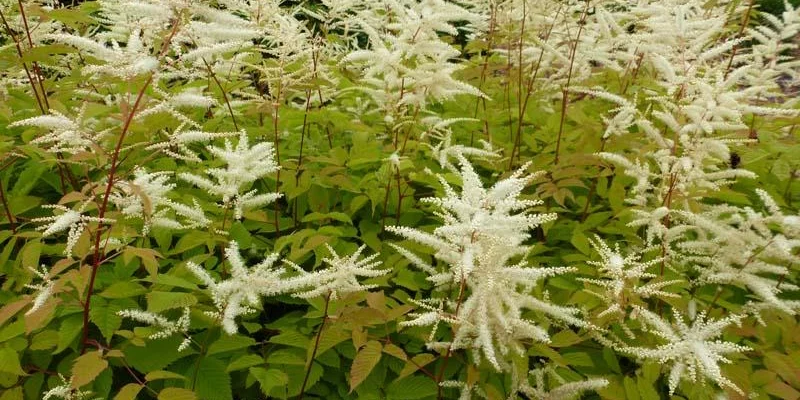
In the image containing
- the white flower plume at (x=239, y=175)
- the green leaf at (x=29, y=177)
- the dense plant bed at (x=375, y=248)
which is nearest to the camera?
the dense plant bed at (x=375, y=248)

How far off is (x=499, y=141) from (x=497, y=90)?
1.34 metres

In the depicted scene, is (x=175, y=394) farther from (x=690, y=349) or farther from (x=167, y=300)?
(x=690, y=349)

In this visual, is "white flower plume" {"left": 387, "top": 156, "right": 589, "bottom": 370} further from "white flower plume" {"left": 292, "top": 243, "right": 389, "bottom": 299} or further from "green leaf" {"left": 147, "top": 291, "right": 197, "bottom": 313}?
"green leaf" {"left": 147, "top": 291, "right": 197, "bottom": 313}

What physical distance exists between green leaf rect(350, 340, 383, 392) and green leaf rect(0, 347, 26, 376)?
138cm

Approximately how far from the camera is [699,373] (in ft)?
9.10

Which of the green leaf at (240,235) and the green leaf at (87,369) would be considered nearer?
the green leaf at (87,369)

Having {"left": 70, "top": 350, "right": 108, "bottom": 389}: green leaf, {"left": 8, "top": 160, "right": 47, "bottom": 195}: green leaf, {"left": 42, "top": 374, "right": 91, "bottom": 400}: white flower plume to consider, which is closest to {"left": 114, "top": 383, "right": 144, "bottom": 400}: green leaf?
{"left": 70, "top": 350, "right": 108, "bottom": 389}: green leaf

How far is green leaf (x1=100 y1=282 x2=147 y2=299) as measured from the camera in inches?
106

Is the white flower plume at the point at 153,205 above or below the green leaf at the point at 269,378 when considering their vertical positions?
above

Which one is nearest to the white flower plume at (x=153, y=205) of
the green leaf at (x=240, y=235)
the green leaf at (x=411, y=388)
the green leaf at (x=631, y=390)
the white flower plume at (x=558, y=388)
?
the green leaf at (x=240, y=235)

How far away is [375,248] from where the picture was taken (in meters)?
3.55

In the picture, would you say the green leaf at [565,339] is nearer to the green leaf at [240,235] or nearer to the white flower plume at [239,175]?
the white flower plume at [239,175]

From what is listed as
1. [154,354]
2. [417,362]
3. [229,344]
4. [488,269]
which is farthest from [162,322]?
[488,269]

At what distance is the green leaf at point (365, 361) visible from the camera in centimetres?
245
